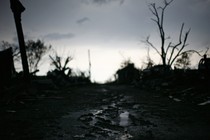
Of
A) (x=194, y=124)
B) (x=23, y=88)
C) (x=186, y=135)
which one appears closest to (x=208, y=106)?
(x=194, y=124)

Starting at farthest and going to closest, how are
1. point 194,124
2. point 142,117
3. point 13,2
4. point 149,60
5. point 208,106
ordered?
1. point 149,60
2. point 13,2
3. point 208,106
4. point 142,117
5. point 194,124

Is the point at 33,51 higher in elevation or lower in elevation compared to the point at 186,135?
higher

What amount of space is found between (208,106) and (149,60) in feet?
111

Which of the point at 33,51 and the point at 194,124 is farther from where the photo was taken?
the point at 33,51

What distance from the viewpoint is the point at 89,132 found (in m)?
4.03

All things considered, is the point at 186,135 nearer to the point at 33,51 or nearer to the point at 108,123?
the point at 108,123

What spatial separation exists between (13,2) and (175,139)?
10987mm

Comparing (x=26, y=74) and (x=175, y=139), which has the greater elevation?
(x=26, y=74)

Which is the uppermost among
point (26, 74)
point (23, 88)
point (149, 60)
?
point (149, 60)

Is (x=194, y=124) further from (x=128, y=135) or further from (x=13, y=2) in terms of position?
(x=13, y=2)

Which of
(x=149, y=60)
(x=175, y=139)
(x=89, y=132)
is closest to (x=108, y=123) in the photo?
(x=89, y=132)

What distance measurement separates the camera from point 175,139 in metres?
3.54

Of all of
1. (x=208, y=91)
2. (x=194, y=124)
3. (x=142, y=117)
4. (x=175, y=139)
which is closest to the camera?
(x=175, y=139)

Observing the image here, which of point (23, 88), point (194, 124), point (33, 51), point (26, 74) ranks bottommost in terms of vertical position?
point (194, 124)
